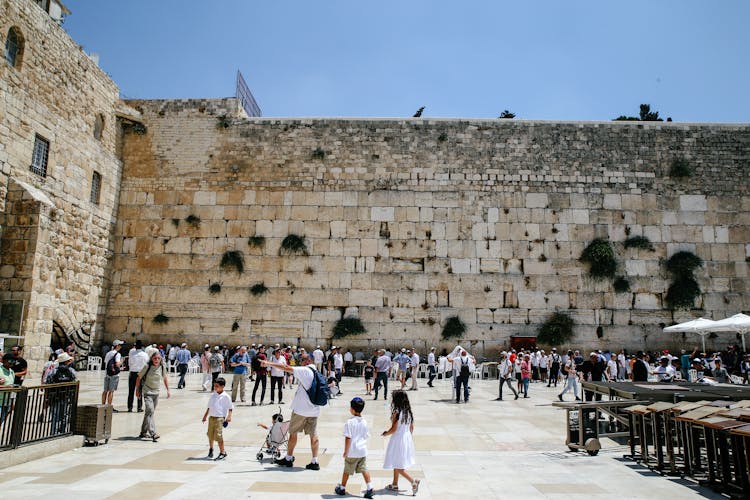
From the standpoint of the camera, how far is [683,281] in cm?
1767

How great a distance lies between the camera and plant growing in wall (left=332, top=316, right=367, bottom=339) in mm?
17297

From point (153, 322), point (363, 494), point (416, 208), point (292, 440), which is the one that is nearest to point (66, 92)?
point (153, 322)

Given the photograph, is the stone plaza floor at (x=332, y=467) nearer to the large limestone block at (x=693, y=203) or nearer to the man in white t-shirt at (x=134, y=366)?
the man in white t-shirt at (x=134, y=366)

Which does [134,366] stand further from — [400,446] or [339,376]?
[400,446]

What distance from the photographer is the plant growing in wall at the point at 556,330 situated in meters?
17.2

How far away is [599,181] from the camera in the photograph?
18.6 metres

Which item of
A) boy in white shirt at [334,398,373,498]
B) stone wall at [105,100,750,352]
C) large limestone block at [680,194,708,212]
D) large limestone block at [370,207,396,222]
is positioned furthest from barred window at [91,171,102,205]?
large limestone block at [680,194,708,212]

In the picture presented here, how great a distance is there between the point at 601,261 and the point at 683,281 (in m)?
2.81

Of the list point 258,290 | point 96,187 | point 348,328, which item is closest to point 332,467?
point 348,328

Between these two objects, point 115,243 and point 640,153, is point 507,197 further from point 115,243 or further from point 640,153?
point 115,243

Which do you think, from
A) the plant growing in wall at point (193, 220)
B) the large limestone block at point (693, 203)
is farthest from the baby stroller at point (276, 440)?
the large limestone block at point (693, 203)

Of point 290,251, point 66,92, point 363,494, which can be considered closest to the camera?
point 363,494

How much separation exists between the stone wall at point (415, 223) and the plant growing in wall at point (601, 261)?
30 centimetres

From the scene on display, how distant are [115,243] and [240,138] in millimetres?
5683
